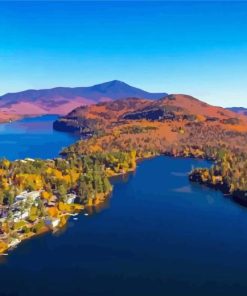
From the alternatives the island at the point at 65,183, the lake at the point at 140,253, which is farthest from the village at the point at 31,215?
the lake at the point at 140,253

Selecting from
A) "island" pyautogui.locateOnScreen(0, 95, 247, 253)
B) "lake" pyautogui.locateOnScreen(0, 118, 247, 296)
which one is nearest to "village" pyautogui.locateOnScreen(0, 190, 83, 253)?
"island" pyautogui.locateOnScreen(0, 95, 247, 253)

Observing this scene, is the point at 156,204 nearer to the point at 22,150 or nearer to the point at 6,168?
the point at 6,168

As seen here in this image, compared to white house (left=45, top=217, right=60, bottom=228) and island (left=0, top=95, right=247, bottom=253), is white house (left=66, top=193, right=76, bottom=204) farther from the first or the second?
white house (left=45, top=217, right=60, bottom=228)

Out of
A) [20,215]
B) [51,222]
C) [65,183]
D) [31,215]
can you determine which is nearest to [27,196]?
[31,215]

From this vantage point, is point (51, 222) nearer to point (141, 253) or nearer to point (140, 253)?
point (140, 253)

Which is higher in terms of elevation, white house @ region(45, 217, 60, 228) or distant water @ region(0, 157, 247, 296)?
white house @ region(45, 217, 60, 228)

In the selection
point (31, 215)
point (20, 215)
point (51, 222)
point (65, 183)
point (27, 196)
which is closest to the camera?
point (51, 222)
